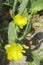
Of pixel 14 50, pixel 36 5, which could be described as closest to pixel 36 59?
pixel 14 50

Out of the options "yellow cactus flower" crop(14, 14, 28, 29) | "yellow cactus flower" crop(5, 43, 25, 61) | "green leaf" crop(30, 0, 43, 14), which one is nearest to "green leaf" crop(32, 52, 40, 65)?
"yellow cactus flower" crop(5, 43, 25, 61)

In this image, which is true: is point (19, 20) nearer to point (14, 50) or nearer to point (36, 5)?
point (14, 50)

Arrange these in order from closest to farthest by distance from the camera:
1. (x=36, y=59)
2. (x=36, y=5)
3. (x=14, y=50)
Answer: (x=14, y=50) → (x=36, y=59) → (x=36, y=5)

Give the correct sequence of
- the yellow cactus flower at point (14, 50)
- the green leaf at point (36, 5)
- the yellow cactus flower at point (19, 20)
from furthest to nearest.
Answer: the green leaf at point (36, 5)
the yellow cactus flower at point (19, 20)
the yellow cactus flower at point (14, 50)

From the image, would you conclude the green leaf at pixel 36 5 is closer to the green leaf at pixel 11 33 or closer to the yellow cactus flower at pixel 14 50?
the green leaf at pixel 11 33

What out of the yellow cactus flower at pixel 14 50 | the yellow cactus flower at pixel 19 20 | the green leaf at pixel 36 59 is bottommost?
the green leaf at pixel 36 59

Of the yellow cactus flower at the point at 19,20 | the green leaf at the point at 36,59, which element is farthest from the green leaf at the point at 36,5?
the green leaf at the point at 36,59

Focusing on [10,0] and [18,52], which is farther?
[10,0]

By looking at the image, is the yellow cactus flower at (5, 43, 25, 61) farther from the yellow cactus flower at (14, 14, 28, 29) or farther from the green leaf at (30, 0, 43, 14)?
the green leaf at (30, 0, 43, 14)

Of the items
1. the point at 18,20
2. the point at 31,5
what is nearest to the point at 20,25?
the point at 18,20

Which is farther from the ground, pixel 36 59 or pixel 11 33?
pixel 11 33

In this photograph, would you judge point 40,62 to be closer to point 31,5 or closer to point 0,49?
point 0,49
